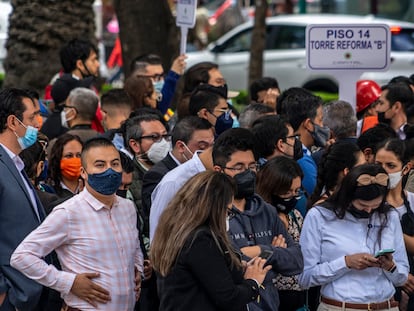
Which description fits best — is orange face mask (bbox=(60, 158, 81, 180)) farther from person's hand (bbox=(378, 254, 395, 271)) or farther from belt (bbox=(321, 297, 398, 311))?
person's hand (bbox=(378, 254, 395, 271))

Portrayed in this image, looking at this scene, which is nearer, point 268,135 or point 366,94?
point 268,135

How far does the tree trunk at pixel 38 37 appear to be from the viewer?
45.8ft

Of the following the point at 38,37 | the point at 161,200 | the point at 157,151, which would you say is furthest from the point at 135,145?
the point at 38,37

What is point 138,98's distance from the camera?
32.2ft

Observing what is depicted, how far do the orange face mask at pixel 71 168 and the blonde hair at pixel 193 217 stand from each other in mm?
2087

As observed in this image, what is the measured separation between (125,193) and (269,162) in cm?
104

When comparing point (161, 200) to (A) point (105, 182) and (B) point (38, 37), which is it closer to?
(A) point (105, 182)

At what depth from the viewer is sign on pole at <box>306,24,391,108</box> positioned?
993 centimetres

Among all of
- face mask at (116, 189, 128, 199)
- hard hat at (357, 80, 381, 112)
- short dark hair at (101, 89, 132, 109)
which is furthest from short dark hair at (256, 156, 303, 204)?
hard hat at (357, 80, 381, 112)

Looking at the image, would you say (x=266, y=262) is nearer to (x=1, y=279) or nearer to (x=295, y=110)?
(x=1, y=279)

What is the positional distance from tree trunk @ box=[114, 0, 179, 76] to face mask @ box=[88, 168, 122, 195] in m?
7.06

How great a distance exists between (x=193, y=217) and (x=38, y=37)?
8938 millimetres

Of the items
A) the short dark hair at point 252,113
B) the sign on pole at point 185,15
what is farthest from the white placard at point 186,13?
the short dark hair at point 252,113

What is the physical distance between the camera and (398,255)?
6758 mm
